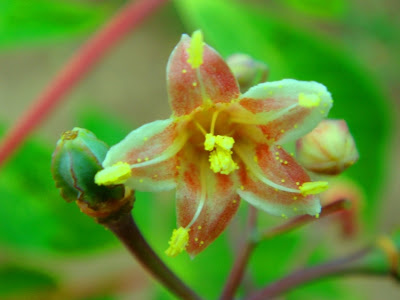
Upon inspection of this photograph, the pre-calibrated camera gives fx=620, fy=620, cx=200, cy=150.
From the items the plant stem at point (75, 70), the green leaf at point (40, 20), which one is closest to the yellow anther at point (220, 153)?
the plant stem at point (75, 70)

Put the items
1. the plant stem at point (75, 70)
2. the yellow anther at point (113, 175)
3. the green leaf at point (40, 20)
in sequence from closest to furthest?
the yellow anther at point (113, 175)
the plant stem at point (75, 70)
the green leaf at point (40, 20)

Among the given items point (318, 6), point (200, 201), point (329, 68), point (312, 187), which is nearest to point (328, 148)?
point (312, 187)

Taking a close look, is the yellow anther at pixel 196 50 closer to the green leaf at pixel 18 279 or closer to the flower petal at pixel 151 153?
the flower petal at pixel 151 153

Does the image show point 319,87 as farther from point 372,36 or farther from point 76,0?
point 76,0

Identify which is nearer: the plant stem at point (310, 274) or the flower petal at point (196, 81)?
the flower petal at point (196, 81)

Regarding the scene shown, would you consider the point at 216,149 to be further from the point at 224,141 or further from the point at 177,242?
the point at 177,242

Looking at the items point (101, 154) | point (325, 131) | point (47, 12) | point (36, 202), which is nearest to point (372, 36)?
point (47, 12)

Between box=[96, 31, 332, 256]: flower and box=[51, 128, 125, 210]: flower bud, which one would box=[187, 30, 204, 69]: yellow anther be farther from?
box=[51, 128, 125, 210]: flower bud
